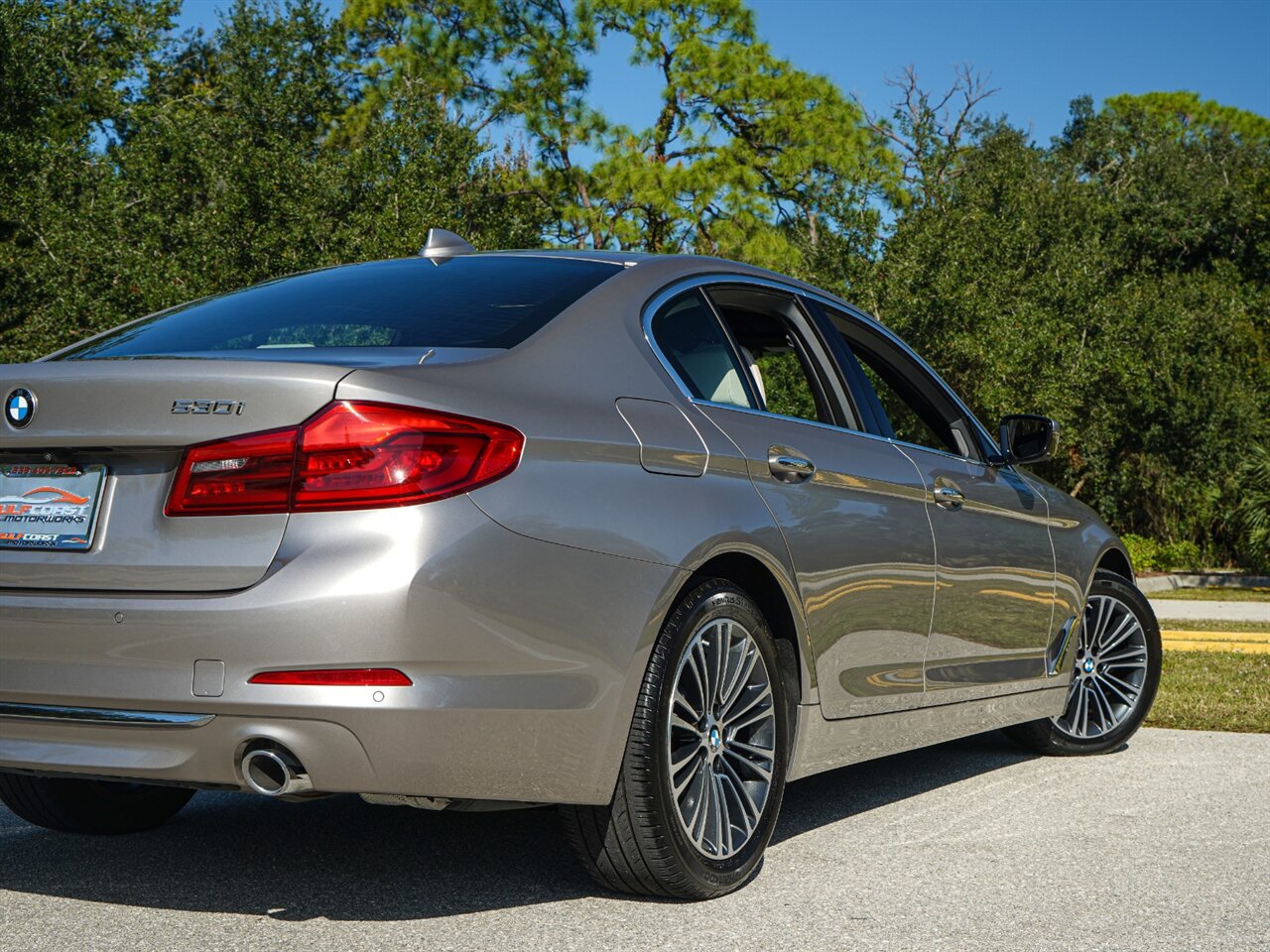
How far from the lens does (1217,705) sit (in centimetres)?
780

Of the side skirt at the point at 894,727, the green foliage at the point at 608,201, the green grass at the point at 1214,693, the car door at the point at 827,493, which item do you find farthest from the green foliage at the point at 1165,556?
the car door at the point at 827,493

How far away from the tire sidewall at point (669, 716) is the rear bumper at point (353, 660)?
1.02 ft

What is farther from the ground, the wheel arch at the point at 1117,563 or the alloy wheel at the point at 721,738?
the wheel arch at the point at 1117,563

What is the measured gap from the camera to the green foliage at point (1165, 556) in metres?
25.3

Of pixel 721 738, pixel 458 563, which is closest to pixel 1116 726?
pixel 721 738

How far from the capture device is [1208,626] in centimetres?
1430

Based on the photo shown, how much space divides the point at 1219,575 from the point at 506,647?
2251cm

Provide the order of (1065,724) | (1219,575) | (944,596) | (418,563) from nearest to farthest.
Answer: (418,563) → (944,596) → (1065,724) → (1219,575)

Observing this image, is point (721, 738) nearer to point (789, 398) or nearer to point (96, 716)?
point (96, 716)

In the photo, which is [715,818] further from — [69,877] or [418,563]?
[69,877]

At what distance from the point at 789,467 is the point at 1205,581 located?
21299 millimetres

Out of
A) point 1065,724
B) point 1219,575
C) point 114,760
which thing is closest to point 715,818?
point 114,760

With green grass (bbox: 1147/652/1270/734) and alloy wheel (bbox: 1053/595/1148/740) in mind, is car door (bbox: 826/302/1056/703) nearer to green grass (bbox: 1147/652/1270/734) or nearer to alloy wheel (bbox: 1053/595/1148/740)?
alloy wheel (bbox: 1053/595/1148/740)

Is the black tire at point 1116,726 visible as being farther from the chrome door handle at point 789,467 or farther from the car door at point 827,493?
the chrome door handle at point 789,467
